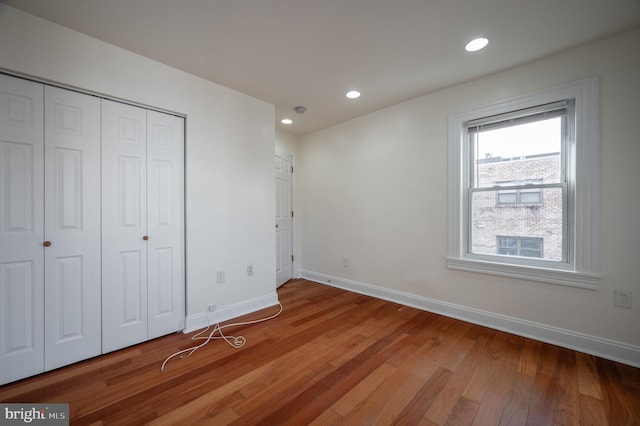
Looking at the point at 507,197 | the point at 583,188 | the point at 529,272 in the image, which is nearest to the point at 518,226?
the point at 507,197

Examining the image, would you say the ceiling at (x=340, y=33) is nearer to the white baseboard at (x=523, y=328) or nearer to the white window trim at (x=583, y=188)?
the white window trim at (x=583, y=188)

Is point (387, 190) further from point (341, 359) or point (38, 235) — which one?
point (38, 235)

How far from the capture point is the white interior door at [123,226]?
7.02 ft

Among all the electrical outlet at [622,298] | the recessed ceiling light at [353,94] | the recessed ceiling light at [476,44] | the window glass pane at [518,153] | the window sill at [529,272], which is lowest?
the electrical outlet at [622,298]

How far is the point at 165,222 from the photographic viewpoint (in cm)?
246

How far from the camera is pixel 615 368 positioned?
1.91 metres

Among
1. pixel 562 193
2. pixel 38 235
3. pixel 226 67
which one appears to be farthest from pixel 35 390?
pixel 562 193

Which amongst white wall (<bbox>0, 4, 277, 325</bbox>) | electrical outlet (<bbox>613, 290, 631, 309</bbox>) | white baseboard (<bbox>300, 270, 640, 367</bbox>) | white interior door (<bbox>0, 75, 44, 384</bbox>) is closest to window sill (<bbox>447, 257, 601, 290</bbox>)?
electrical outlet (<bbox>613, 290, 631, 309</bbox>)

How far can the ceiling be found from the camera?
1.72 metres

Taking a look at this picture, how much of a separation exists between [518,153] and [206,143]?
3.18 metres

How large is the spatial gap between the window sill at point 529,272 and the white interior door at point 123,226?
10.3 feet

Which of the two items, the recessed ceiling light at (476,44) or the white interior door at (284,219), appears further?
the white interior door at (284,219)

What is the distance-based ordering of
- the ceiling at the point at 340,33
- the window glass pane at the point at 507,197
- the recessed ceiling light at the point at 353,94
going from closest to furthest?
1. the ceiling at the point at 340,33
2. the window glass pane at the point at 507,197
3. the recessed ceiling light at the point at 353,94

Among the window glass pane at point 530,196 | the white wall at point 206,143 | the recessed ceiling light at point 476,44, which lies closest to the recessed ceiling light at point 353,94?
the white wall at point 206,143
